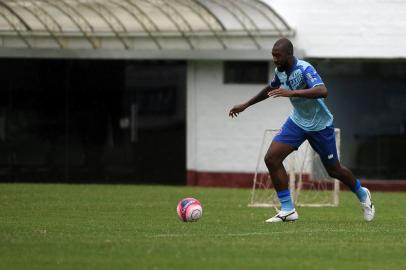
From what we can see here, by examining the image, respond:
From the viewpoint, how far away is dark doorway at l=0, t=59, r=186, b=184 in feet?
103

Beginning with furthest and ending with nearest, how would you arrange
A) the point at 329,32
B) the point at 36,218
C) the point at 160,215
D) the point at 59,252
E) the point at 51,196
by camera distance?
the point at 329,32, the point at 51,196, the point at 160,215, the point at 36,218, the point at 59,252

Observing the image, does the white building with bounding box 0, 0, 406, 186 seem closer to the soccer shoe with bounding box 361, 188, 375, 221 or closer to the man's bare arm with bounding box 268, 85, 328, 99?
the soccer shoe with bounding box 361, 188, 375, 221

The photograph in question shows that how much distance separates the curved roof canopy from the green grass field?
8743 mm

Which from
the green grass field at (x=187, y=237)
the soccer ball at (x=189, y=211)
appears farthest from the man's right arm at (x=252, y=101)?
the green grass field at (x=187, y=237)

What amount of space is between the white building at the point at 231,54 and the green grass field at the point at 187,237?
8.57 meters

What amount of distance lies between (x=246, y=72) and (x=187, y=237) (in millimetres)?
17359

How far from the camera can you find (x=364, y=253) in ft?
40.9

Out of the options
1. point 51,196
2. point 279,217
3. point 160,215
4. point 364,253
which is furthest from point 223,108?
point 364,253

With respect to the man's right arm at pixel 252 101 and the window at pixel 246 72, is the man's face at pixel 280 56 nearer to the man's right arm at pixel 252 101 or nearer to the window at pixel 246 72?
the man's right arm at pixel 252 101

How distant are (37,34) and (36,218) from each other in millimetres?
14126

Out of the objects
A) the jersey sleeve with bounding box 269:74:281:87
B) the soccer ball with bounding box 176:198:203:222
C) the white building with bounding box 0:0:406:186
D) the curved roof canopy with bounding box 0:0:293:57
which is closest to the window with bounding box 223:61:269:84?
the white building with bounding box 0:0:406:186

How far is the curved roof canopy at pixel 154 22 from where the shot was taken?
30.4 metres

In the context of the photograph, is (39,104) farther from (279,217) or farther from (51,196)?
(279,217)

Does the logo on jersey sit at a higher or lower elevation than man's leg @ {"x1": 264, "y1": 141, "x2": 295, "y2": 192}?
higher
